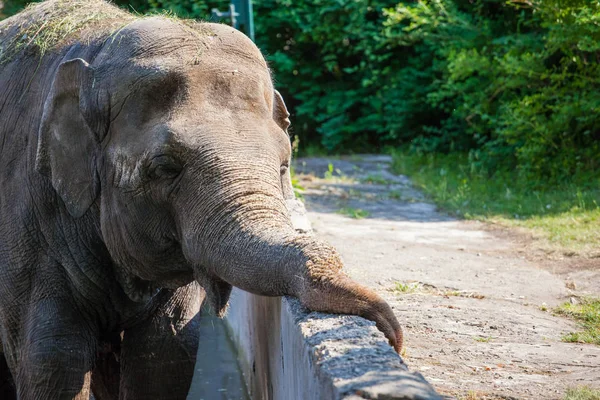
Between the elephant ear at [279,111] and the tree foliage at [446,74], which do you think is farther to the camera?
the tree foliage at [446,74]

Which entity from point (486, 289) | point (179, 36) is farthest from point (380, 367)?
point (486, 289)

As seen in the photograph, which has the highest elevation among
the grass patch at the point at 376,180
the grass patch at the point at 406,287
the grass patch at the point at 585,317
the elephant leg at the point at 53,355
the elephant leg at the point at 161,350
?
the elephant leg at the point at 53,355

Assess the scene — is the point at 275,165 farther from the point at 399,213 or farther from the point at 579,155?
the point at 579,155

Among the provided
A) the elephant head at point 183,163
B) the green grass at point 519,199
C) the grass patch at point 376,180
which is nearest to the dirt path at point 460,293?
the green grass at point 519,199

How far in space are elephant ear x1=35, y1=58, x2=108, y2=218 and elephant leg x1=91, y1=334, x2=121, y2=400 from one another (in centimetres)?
129

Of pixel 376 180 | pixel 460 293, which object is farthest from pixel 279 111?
pixel 376 180

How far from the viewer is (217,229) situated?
391 centimetres

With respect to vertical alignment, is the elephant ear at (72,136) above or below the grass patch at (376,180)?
above

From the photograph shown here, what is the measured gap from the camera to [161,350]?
5.15m

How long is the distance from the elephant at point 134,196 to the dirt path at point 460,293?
5.04 feet

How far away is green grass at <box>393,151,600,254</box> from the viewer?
9.41 meters

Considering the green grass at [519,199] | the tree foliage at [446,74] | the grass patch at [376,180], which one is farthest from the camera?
the grass patch at [376,180]

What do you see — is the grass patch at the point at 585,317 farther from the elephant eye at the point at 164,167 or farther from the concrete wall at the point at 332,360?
the elephant eye at the point at 164,167

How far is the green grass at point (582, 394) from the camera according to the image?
189 inches
